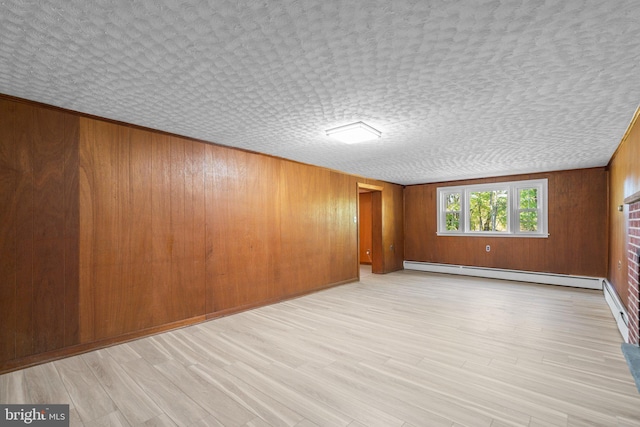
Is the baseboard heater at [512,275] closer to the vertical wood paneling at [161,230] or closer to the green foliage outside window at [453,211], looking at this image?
the green foliage outside window at [453,211]

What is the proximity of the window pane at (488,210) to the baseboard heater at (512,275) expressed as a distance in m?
0.95

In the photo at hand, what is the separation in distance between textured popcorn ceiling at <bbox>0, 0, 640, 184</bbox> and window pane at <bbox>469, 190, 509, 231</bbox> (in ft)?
11.0

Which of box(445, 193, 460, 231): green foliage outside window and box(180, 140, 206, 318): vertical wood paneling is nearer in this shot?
box(180, 140, 206, 318): vertical wood paneling

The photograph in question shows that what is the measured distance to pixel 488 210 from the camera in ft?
21.9

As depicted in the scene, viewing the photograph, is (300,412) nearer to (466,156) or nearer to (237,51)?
(237,51)

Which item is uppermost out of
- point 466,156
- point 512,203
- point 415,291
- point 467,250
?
point 466,156

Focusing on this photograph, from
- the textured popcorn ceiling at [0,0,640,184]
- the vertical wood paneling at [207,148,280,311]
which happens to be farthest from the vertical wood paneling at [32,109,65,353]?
the vertical wood paneling at [207,148,280,311]

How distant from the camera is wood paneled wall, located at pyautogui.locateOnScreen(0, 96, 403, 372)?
243 cm

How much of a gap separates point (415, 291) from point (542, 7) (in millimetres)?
4622

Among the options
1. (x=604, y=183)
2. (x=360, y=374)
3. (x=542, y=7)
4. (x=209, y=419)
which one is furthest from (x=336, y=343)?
(x=604, y=183)

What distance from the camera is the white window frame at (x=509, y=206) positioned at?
5.91 meters

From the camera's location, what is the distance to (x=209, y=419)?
182cm

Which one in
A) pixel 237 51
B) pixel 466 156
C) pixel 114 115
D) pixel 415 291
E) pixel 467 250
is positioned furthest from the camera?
pixel 467 250

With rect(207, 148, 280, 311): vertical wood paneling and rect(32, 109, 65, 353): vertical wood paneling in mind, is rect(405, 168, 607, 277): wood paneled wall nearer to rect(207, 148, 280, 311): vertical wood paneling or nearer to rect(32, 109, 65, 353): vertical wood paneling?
rect(207, 148, 280, 311): vertical wood paneling
